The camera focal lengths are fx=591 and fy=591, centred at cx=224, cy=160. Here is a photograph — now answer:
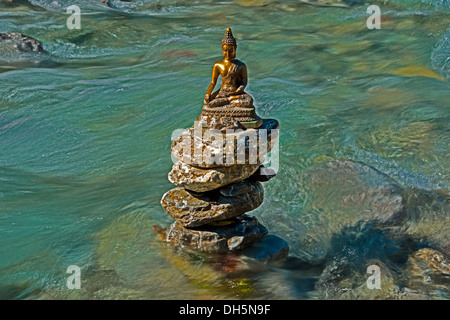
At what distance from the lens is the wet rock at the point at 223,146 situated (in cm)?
671

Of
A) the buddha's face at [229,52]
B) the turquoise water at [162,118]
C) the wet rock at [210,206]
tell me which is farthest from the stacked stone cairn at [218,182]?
the buddha's face at [229,52]

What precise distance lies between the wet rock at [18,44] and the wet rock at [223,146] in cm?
1181

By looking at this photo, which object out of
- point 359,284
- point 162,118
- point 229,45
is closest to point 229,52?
point 229,45

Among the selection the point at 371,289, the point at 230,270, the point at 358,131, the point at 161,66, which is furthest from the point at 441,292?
the point at 161,66

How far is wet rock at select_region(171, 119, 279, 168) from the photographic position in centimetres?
671

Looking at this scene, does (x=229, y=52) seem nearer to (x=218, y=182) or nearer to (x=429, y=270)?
(x=218, y=182)

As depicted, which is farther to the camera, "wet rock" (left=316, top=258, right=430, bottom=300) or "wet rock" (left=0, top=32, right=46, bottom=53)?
"wet rock" (left=0, top=32, right=46, bottom=53)

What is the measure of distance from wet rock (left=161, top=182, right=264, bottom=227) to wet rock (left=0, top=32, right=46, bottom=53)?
11.8 meters

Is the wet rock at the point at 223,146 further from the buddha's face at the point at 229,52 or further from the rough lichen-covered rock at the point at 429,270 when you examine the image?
the rough lichen-covered rock at the point at 429,270

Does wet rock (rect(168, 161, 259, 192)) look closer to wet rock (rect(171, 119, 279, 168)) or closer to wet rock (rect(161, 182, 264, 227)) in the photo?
wet rock (rect(171, 119, 279, 168))

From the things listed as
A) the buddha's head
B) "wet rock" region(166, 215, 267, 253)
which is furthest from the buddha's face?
"wet rock" region(166, 215, 267, 253)

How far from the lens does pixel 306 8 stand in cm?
2311
